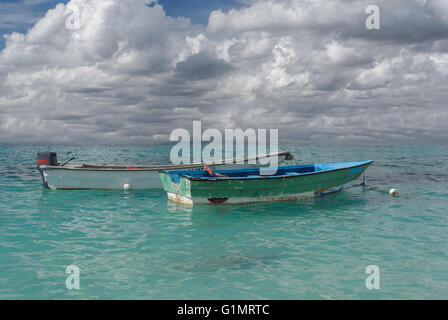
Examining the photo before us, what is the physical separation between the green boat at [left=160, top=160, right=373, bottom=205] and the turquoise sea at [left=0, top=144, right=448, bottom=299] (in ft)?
1.67

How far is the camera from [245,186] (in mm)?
16953

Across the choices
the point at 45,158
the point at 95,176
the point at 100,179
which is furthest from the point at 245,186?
the point at 45,158

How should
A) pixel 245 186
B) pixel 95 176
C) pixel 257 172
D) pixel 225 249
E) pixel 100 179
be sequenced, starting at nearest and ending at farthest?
1. pixel 225 249
2. pixel 245 186
3. pixel 257 172
4. pixel 95 176
5. pixel 100 179

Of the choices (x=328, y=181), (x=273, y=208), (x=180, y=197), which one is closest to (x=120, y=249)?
(x=180, y=197)

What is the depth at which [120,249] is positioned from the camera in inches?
426

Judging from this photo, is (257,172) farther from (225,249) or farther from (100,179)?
(225,249)

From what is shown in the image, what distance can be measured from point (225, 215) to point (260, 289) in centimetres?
768

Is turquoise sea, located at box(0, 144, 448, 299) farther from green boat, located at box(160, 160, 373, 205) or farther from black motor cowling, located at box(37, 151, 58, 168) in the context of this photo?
black motor cowling, located at box(37, 151, 58, 168)

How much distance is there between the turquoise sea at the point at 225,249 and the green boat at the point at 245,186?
51 centimetres

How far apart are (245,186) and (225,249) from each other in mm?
6438

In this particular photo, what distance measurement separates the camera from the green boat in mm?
16547

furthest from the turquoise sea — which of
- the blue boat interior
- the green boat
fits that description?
the blue boat interior

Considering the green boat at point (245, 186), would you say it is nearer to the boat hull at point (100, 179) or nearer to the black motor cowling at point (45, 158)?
the boat hull at point (100, 179)
